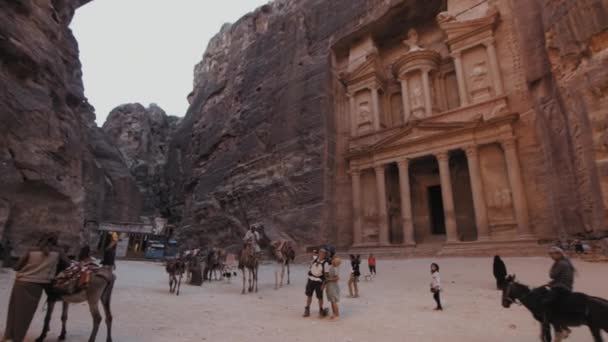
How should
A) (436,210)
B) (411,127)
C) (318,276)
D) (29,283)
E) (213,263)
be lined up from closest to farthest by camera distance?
1. (29,283)
2. (318,276)
3. (213,263)
4. (411,127)
5. (436,210)

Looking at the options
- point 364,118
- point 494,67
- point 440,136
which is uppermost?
point 494,67

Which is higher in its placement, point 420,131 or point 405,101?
point 405,101

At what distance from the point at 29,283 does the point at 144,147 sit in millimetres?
56010

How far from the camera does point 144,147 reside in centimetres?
5472

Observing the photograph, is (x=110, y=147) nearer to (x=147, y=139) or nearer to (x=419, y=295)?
(x=147, y=139)

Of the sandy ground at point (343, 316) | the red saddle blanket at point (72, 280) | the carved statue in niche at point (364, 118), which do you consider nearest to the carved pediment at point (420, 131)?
the carved statue in niche at point (364, 118)

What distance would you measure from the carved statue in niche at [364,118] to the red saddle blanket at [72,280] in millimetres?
22380

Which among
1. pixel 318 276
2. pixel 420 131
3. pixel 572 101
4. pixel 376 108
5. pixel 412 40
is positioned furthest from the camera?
pixel 376 108

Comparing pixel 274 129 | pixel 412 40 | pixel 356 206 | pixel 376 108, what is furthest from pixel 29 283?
pixel 412 40

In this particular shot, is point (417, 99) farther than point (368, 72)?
No

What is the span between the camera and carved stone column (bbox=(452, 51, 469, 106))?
21.5 m

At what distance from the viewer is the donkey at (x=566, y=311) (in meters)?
3.78

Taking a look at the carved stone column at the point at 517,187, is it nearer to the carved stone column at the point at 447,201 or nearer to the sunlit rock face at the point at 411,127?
the sunlit rock face at the point at 411,127

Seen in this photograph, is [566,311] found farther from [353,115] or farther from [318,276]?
[353,115]
